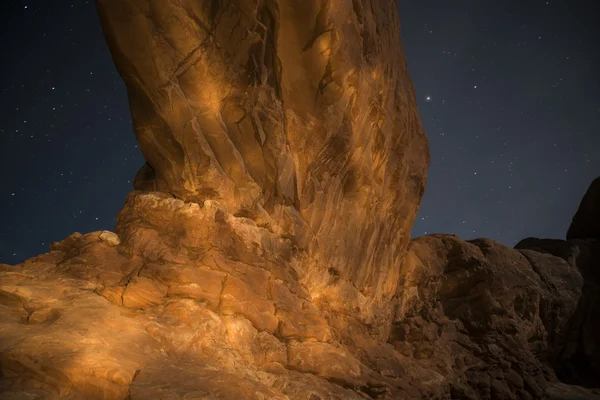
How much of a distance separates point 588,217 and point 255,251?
23.9 m

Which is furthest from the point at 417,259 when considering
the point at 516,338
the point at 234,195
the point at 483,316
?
the point at 234,195

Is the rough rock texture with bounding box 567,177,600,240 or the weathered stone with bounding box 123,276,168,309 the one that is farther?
the rough rock texture with bounding box 567,177,600,240

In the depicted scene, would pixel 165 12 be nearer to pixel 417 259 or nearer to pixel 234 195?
pixel 234 195

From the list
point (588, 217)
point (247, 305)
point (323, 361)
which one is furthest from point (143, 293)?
point (588, 217)

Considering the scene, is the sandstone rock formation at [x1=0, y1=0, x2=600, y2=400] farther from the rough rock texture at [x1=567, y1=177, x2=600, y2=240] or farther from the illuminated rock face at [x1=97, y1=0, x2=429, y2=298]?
the rough rock texture at [x1=567, y1=177, x2=600, y2=240]

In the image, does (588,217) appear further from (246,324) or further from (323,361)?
(246,324)

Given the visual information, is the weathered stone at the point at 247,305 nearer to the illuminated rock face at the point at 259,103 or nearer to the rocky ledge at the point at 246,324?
the rocky ledge at the point at 246,324

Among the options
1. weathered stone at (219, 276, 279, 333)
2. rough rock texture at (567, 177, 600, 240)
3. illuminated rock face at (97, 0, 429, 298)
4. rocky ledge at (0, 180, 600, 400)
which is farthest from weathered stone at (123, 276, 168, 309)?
rough rock texture at (567, 177, 600, 240)

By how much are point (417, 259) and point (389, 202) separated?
363cm

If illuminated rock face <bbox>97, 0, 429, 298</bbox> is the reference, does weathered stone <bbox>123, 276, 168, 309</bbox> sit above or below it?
below

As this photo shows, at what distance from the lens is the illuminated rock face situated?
8711mm

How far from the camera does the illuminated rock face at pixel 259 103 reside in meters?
8.71

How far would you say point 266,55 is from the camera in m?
9.52

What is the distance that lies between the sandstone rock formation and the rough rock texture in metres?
11.6
